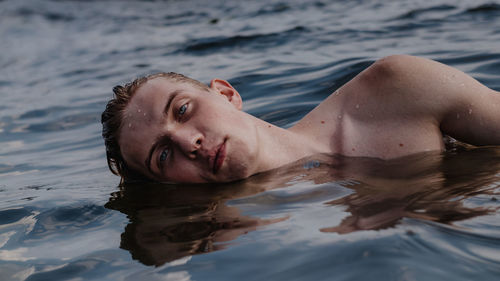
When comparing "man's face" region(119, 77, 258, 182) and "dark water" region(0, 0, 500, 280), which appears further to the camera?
"man's face" region(119, 77, 258, 182)

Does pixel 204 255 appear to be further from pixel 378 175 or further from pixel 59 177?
pixel 59 177

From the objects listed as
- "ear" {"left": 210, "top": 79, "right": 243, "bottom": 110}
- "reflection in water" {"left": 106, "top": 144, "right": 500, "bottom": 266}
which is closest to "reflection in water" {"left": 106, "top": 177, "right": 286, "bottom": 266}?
"reflection in water" {"left": 106, "top": 144, "right": 500, "bottom": 266}

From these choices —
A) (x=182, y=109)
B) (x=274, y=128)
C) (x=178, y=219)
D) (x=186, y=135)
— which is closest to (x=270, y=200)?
(x=178, y=219)

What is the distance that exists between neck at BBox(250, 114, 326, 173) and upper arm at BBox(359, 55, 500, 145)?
511 millimetres

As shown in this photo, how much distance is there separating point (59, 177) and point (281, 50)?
16.4ft

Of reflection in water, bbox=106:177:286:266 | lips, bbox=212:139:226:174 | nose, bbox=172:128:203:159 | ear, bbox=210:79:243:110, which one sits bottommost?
reflection in water, bbox=106:177:286:266

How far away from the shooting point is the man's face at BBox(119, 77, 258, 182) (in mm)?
3465

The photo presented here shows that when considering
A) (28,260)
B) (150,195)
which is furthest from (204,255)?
(150,195)

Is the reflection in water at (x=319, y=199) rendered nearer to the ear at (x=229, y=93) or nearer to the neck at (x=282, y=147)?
the neck at (x=282, y=147)

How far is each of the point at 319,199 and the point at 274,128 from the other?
112 cm

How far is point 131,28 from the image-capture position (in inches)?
644

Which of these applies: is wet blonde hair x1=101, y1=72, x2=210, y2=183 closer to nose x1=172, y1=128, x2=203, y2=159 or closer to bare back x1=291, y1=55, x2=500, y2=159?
nose x1=172, y1=128, x2=203, y2=159

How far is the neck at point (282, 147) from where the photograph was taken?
3.82m

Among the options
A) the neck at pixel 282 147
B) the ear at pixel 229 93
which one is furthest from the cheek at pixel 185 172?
the ear at pixel 229 93
